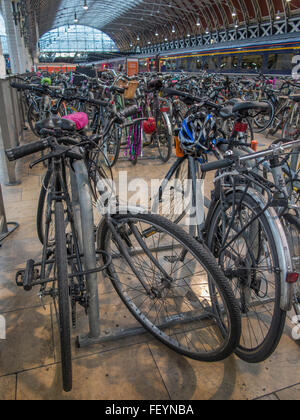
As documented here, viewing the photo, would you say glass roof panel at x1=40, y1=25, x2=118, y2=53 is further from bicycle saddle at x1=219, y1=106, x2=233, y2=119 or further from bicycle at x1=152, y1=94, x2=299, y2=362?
bicycle saddle at x1=219, y1=106, x2=233, y2=119

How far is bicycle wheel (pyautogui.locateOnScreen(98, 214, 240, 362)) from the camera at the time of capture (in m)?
1.40

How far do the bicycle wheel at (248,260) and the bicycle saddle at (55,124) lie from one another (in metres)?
0.88

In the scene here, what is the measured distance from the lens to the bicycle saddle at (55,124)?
5.20 feet

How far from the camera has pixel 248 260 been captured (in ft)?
5.29

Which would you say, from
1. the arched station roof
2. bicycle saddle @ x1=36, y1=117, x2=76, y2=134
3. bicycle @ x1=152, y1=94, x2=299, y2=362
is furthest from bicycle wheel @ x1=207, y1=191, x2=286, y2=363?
the arched station roof

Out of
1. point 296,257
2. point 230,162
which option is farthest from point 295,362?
point 230,162

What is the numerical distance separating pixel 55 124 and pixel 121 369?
127 cm

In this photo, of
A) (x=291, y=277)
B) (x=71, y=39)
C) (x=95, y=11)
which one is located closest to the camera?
(x=291, y=277)

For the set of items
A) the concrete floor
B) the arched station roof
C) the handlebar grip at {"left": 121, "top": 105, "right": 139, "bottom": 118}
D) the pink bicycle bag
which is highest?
the arched station roof

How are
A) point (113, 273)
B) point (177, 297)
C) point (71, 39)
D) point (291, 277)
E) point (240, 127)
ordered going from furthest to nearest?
point (71, 39)
point (177, 297)
point (113, 273)
point (240, 127)
point (291, 277)

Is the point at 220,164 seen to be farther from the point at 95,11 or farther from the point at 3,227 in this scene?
the point at 95,11

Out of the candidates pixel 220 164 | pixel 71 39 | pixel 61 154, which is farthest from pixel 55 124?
pixel 71 39

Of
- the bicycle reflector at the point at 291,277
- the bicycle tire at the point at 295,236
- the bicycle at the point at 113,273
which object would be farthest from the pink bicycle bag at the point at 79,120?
the bicycle reflector at the point at 291,277

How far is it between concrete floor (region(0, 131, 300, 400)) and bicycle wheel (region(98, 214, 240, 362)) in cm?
10
